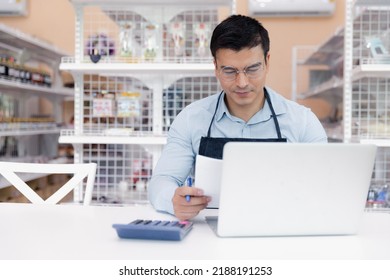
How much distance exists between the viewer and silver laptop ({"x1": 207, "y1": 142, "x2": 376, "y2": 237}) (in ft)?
4.25

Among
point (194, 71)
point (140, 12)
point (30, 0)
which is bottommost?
point (194, 71)

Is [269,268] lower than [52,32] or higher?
lower

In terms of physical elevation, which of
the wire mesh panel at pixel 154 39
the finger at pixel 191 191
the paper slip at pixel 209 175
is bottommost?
the finger at pixel 191 191

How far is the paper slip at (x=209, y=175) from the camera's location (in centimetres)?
143

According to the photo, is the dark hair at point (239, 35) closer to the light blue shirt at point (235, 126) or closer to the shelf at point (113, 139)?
the light blue shirt at point (235, 126)

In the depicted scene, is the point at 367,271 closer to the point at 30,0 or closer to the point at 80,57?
the point at 80,57

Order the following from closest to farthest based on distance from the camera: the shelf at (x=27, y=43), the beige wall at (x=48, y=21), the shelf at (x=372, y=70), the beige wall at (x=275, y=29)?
1. the shelf at (x=372, y=70)
2. the shelf at (x=27, y=43)
3. the beige wall at (x=275, y=29)
4. the beige wall at (x=48, y=21)

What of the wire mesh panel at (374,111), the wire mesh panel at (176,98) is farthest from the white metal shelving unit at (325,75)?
the wire mesh panel at (176,98)

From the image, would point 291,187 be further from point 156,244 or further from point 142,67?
point 142,67

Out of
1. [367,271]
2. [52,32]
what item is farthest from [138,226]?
[52,32]

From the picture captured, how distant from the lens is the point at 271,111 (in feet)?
7.16

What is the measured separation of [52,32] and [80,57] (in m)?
4.18

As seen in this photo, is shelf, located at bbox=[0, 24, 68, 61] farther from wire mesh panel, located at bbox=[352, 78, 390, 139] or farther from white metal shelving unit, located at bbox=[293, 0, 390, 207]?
wire mesh panel, located at bbox=[352, 78, 390, 139]

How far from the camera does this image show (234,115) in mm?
2197
